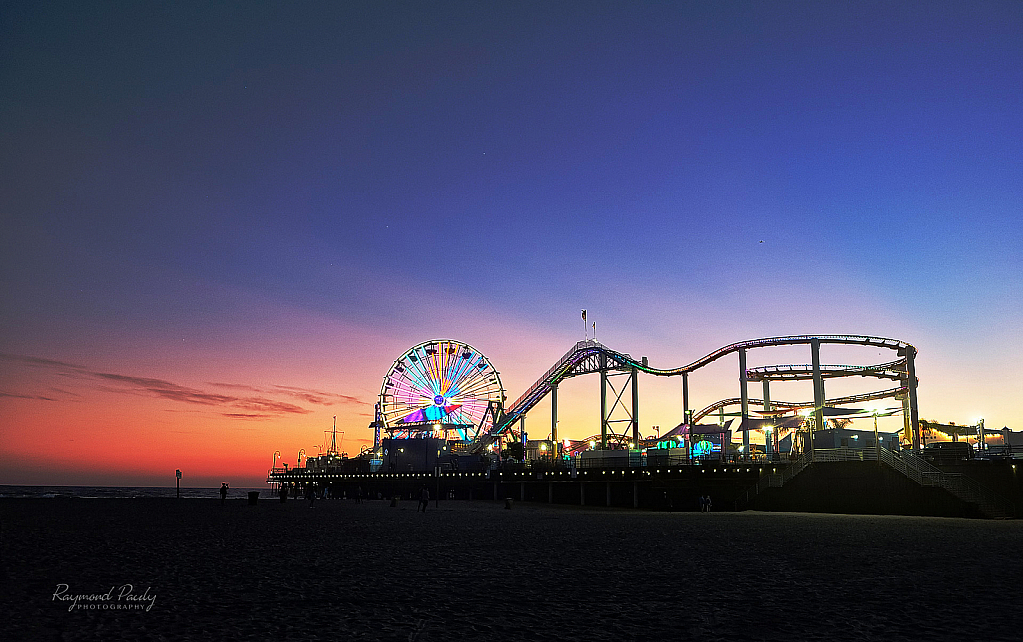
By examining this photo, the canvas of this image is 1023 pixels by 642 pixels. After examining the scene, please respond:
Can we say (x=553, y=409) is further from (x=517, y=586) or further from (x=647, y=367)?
(x=517, y=586)

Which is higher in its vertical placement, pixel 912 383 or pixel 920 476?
pixel 912 383

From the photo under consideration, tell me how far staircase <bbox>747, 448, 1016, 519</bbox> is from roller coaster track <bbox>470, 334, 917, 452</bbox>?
61.5 ft

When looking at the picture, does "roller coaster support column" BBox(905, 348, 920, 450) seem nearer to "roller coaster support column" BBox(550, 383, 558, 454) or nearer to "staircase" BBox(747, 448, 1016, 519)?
"staircase" BBox(747, 448, 1016, 519)

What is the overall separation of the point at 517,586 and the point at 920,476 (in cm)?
3170

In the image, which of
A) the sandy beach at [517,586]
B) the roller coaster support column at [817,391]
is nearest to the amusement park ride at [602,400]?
the roller coaster support column at [817,391]

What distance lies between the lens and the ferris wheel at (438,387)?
291ft

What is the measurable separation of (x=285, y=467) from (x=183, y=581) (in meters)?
99.2

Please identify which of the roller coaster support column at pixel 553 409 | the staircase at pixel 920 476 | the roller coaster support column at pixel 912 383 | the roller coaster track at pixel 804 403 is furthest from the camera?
the roller coaster support column at pixel 553 409

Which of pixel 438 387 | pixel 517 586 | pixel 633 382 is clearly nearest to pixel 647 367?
pixel 633 382

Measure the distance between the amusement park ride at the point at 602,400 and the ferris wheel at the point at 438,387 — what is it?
11cm

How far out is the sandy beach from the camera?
997 centimetres

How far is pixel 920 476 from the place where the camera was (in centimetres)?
3844

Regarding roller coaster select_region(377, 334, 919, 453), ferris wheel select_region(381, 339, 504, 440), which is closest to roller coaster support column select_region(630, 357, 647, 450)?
roller coaster select_region(377, 334, 919, 453)

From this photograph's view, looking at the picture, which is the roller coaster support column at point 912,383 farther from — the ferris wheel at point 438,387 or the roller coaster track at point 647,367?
the ferris wheel at point 438,387
